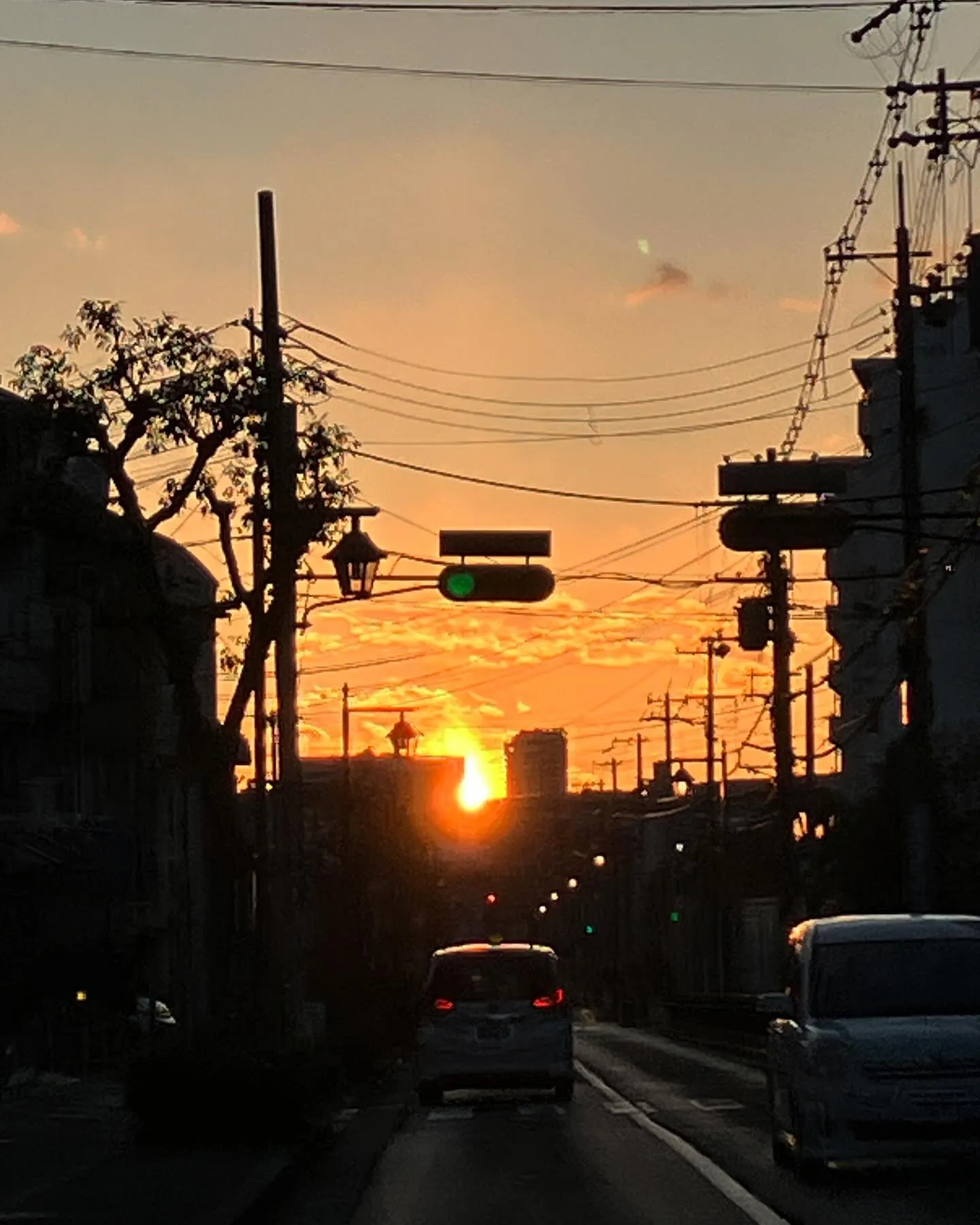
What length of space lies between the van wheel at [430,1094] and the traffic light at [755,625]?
25.1 m

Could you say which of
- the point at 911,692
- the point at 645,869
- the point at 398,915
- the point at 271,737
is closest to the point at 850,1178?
the point at 911,692

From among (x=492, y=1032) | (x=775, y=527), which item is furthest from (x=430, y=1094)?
(x=775, y=527)

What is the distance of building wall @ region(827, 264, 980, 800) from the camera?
280 feet

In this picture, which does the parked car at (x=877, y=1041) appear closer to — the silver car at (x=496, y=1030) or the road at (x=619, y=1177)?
the road at (x=619, y=1177)

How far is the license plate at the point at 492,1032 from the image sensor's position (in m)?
31.8

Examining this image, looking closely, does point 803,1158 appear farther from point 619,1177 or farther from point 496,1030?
point 496,1030

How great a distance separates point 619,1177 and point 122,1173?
4113 millimetres

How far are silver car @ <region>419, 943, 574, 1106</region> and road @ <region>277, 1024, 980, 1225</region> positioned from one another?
0.47 meters

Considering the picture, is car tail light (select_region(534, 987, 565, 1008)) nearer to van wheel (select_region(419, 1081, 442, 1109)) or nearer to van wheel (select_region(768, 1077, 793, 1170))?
van wheel (select_region(419, 1081, 442, 1109))

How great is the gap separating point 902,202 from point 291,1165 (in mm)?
25017

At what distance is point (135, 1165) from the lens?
19.5 metres

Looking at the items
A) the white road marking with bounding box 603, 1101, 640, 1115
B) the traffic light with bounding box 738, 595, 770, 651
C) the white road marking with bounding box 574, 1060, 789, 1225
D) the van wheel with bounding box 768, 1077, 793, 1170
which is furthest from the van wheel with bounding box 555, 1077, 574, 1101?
the traffic light with bounding box 738, 595, 770, 651

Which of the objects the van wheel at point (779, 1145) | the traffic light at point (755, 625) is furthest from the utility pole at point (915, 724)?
the traffic light at point (755, 625)

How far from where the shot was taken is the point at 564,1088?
106ft
